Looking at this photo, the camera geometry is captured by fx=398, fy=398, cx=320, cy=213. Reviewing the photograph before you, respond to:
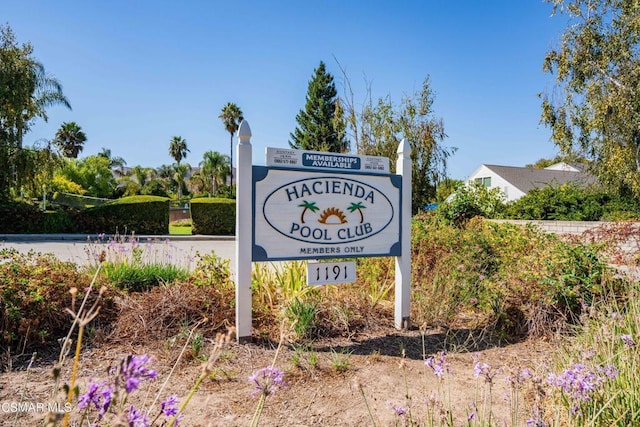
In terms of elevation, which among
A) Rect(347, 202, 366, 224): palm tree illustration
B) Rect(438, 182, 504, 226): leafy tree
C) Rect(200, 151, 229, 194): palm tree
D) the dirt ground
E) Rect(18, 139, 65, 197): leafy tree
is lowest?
the dirt ground

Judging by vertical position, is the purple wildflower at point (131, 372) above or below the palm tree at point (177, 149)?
below

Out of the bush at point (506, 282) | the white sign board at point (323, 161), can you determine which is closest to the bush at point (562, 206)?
the bush at point (506, 282)

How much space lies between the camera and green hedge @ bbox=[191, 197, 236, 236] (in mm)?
19000

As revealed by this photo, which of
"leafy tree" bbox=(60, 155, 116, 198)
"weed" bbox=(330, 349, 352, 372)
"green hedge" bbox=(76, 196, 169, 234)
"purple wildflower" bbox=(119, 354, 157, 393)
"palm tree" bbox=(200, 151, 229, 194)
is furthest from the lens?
"palm tree" bbox=(200, 151, 229, 194)

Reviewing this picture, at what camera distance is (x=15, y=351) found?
3268 millimetres

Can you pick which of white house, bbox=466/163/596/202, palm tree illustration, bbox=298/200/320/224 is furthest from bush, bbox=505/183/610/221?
white house, bbox=466/163/596/202

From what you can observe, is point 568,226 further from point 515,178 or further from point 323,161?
point 515,178

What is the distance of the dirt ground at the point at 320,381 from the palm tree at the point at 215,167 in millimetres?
53282

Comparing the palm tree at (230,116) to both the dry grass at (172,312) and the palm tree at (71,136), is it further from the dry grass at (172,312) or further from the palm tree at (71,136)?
the dry grass at (172,312)

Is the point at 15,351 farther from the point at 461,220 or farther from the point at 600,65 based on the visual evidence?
the point at 600,65

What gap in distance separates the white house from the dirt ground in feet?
92.7

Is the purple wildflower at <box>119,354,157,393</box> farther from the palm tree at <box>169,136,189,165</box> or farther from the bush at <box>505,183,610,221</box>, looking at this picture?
the palm tree at <box>169,136,189,165</box>

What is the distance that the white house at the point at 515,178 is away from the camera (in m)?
30.4

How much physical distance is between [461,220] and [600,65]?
7717mm
